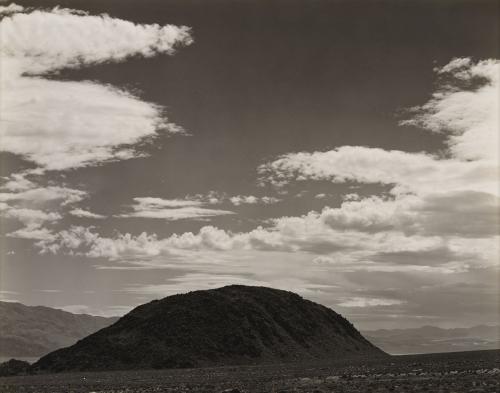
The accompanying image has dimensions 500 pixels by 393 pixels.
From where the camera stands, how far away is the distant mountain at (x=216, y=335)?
359 ft

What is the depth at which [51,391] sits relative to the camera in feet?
181

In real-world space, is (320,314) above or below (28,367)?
above

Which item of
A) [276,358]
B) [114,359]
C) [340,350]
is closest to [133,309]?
[114,359]

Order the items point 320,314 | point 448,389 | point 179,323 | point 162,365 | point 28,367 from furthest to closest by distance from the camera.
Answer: point 320,314
point 179,323
point 28,367
point 162,365
point 448,389

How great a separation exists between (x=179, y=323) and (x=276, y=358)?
875 inches

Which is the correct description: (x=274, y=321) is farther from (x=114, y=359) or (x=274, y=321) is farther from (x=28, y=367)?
(x=28, y=367)

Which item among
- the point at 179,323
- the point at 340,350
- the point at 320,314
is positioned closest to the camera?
the point at 179,323

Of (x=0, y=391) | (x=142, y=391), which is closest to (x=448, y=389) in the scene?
(x=142, y=391)

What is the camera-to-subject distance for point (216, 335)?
121250mm

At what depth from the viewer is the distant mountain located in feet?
359

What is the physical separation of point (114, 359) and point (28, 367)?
17991 millimetres

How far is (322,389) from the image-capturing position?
142 feet

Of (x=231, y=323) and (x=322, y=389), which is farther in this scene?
(x=231, y=323)

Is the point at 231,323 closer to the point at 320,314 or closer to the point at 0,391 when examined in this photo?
the point at 320,314
